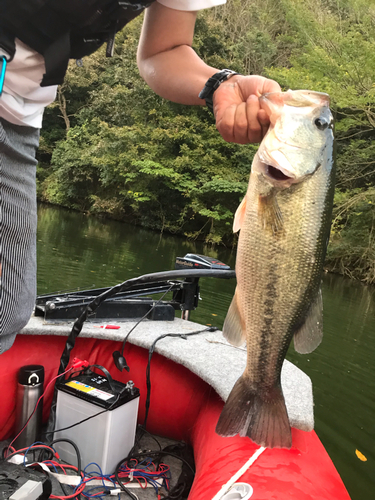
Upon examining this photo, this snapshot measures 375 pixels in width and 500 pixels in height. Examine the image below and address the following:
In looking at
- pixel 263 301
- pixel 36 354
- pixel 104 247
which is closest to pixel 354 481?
pixel 36 354

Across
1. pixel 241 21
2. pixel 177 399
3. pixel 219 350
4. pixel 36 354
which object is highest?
pixel 241 21

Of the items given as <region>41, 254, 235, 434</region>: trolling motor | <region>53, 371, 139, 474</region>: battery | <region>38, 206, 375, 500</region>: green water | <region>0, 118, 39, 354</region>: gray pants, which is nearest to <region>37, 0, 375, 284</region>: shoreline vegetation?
<region>38, 206, 375, 500</region>: green water

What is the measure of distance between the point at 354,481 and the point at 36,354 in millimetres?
3114

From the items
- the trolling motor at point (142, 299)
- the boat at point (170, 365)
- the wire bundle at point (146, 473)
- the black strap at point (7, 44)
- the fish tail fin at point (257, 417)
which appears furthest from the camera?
the trolling motor at point (142, 299)

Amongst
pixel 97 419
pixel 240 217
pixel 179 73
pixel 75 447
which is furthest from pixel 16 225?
pixel 75 447

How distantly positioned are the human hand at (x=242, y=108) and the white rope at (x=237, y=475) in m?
1.26

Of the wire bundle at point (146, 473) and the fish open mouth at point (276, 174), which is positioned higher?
the fish open mouth at point (276, 174)

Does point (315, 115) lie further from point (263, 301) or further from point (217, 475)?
point (217, 475)

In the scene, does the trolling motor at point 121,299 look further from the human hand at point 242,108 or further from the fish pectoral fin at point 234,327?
the human hand at point 242,108

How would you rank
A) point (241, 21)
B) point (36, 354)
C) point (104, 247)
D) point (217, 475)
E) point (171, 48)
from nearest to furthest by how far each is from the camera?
point (171, 48)
point (217, 475)
point (36, 354)
point (104, 247)
point (241, 21)

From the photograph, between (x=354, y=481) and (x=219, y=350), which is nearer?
(x=219, y=350)

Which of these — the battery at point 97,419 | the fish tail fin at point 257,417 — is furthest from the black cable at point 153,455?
the fish tail fin at point 257,417

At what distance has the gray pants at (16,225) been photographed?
40.9 inches

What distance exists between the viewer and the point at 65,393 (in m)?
2.30
